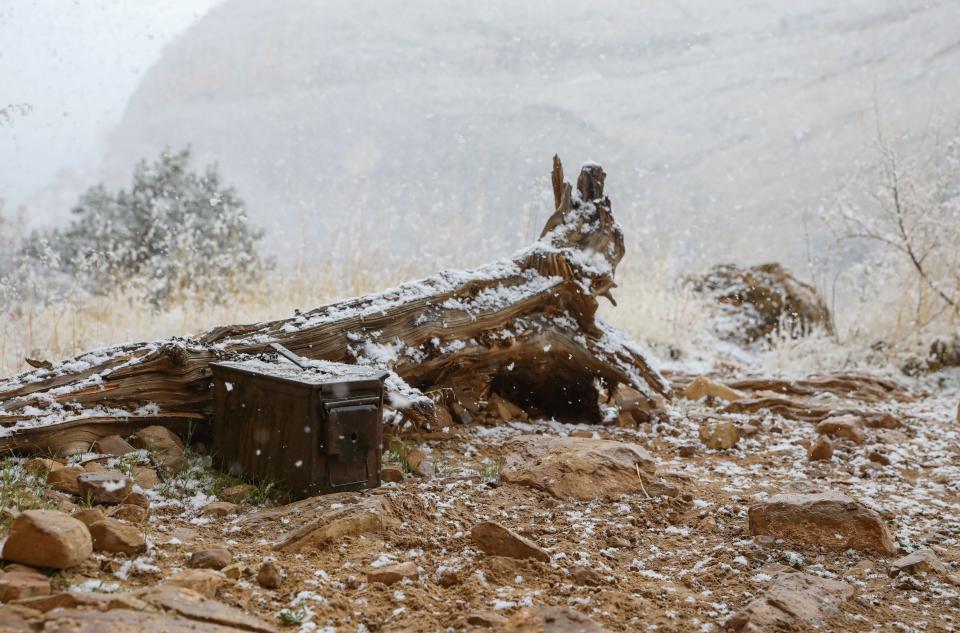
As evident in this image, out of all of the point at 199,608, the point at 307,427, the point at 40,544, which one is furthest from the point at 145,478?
the point at 199,608

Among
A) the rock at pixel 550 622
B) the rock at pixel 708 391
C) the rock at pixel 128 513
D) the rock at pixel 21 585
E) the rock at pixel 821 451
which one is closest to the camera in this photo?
the rock at pixel 21 585

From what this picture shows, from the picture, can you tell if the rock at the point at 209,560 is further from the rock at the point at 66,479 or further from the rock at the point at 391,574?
the rock at the point at 66,479

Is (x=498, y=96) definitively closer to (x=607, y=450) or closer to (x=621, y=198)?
(x=621, y=198)

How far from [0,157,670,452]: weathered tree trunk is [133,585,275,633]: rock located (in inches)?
56.0

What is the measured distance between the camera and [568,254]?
4121 millimetres

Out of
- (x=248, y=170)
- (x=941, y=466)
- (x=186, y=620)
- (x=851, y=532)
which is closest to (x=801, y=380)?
(x=941, y=466)

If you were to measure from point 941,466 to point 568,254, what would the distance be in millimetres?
2079

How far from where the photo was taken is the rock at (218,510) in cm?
243

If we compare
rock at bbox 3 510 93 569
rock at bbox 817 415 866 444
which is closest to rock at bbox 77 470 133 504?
rock at bbox 3 510 93 569

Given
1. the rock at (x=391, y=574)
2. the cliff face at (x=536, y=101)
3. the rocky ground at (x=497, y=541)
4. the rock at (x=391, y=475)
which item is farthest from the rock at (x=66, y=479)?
the cliff face at (x=536, y=101)

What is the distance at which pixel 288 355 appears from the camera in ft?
9.86

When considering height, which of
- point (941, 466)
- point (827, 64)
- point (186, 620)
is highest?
point (827, 64)

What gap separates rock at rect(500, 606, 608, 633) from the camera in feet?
5.24

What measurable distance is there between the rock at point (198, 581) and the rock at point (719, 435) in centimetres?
281
